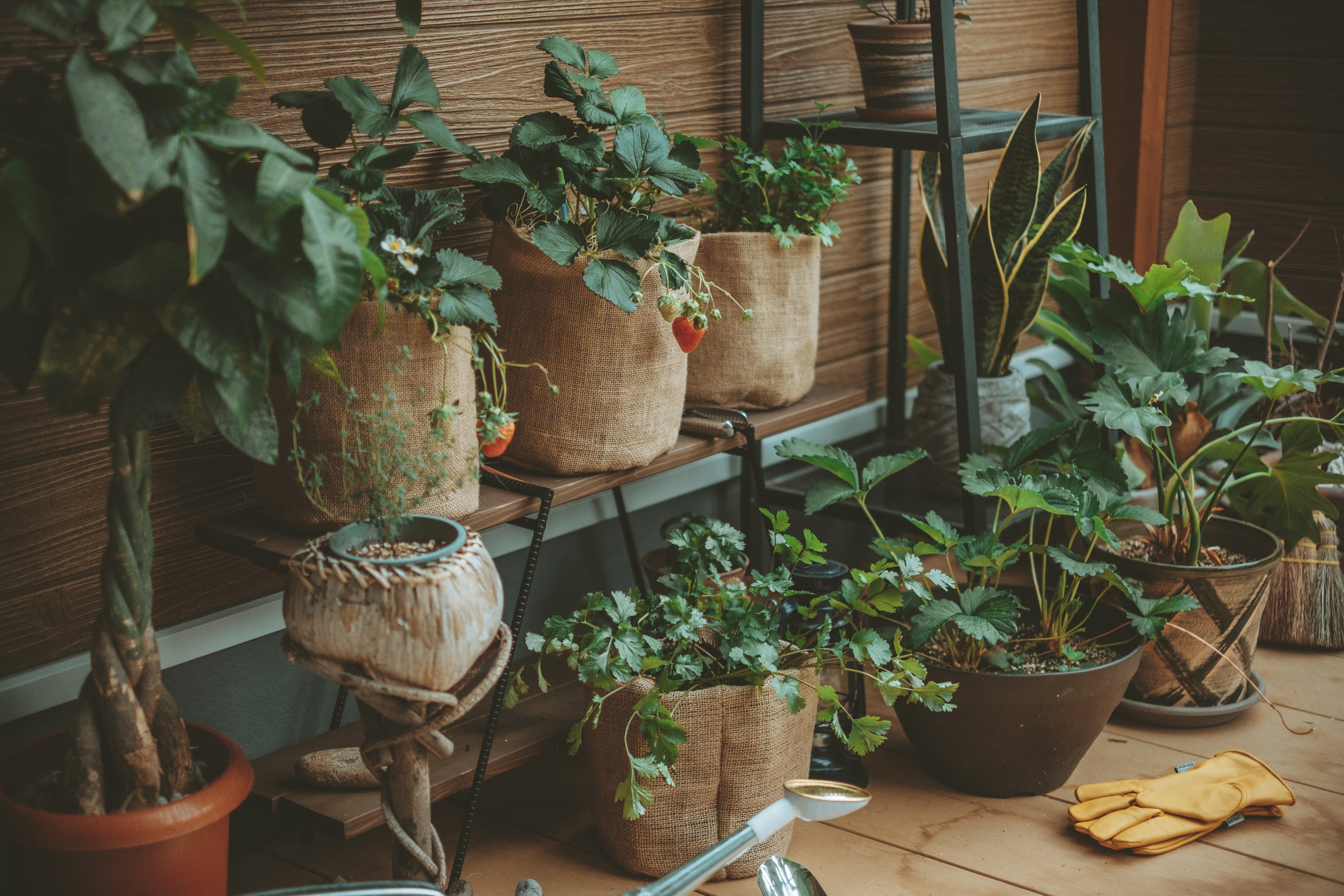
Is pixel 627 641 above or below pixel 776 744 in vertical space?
above

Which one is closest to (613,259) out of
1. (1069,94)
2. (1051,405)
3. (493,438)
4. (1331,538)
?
(493,438)

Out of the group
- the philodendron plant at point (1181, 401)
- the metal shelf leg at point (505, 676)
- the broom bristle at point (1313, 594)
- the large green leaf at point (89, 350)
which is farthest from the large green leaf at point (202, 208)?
the broom bristle at point (1313, 594)

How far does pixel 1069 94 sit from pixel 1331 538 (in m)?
1.26

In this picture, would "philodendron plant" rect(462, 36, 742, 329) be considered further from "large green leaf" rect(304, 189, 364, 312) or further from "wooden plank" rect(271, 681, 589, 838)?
"wooden plank" rect(271, 681, 589, 838)

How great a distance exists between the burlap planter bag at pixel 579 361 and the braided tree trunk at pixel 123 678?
20.6 inches

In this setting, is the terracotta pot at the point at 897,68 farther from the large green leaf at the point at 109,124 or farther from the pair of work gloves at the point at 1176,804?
the large green leaf at the point at 109,124

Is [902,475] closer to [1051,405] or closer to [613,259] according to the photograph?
[1051,405]

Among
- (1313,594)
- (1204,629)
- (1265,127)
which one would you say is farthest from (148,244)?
(1265,127)

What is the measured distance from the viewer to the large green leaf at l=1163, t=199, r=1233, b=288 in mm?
2365

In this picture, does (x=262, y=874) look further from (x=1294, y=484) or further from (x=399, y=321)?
(x=1294, y=484)

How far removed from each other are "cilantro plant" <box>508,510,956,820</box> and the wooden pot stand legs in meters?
0.19

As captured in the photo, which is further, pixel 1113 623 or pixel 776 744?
pixel 1113 623

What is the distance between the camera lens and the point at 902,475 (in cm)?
250

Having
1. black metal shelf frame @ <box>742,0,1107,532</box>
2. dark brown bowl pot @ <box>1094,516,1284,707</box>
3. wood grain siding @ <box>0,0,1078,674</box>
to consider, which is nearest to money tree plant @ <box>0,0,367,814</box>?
wood grain siding @ <box>0,0,1078,674</box>
